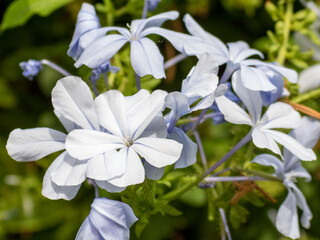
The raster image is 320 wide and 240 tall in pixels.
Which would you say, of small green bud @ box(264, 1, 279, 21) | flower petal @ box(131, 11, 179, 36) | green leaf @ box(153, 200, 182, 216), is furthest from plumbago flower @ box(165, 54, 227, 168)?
small green bud @ box(264, 1, 279, 21)

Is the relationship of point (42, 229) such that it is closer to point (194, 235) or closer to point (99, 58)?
point (194, 235)

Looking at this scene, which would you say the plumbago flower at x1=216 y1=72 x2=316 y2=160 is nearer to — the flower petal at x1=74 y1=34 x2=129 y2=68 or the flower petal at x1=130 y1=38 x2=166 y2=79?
the flower petal at x1=130 y1=38 x2=166 y2=79

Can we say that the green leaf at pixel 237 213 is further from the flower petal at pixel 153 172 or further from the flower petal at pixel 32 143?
the flower petal at pixel 32 143

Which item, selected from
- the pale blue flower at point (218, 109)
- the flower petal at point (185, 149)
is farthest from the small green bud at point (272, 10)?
the flower petal at point (185, 149)

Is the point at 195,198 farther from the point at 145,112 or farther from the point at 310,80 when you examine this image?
the point at 145,112

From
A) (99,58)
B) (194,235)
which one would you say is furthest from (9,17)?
(194,235)

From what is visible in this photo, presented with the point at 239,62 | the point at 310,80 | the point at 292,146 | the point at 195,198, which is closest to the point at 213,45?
the point at 239,62
